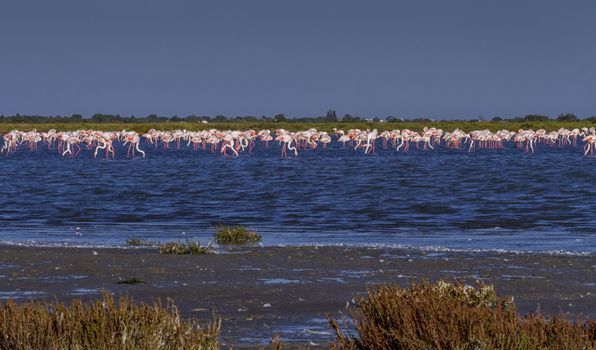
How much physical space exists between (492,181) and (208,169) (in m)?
14.7

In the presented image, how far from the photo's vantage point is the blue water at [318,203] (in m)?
21.0

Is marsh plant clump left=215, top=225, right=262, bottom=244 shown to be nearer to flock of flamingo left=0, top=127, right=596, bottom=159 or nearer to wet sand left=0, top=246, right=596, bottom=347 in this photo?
wet sand left=0, top=246, right=596, bottom=347

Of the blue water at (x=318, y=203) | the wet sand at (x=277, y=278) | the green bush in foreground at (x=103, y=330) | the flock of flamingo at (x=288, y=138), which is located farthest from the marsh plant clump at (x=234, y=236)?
the flock of flamingo at (x=288, y=138)

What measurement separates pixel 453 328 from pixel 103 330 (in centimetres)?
191

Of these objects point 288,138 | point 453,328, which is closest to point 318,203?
point 453,328

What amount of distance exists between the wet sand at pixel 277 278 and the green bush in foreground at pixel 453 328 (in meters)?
2.53

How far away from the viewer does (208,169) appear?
4828cm

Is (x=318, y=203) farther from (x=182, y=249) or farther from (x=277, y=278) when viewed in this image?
(x=277, y=278)

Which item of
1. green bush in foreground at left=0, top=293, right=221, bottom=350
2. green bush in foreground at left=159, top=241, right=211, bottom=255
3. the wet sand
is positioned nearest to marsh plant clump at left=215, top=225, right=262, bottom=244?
the wet sand

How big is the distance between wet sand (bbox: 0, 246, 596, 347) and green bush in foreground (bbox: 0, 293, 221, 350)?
2671 millimetres

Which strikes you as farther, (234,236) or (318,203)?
(318,203)

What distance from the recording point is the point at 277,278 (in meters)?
13.6

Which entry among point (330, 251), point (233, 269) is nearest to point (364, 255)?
point (330, 251)

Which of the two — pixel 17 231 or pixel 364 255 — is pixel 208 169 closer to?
pixel 17 231
